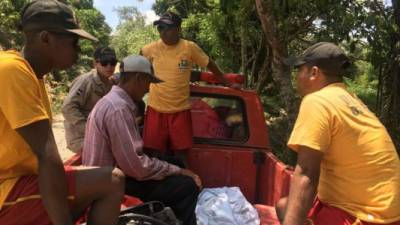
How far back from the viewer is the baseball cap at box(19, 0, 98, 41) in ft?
6.77

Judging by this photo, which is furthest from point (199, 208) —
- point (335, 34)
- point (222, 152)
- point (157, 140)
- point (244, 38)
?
point (244, 38)

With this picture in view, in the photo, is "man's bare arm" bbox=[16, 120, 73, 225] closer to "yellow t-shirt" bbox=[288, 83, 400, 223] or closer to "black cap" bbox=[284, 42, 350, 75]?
"yellow t-shirt" bbox=[288, 83, 400, 223]

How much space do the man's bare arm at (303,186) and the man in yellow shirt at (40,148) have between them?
802 mm

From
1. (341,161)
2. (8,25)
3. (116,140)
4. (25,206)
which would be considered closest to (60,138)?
(8,25)

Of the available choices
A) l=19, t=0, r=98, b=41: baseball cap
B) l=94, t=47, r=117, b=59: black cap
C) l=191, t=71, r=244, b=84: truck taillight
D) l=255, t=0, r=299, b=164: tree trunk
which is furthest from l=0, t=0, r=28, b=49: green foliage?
l=19, t=0, r=98, b=41: baseball cap

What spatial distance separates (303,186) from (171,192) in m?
1.03

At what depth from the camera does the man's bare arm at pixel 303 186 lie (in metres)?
2.23

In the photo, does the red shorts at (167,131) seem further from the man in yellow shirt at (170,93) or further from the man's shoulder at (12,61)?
the man's shoulder at (12,61)

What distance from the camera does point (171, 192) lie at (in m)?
3.04

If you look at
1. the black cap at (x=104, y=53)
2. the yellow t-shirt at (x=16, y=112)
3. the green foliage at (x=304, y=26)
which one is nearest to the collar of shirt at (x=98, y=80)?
the black cap at (x=104, y=53)

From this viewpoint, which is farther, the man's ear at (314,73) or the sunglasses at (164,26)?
the sunglasses at (164,26)

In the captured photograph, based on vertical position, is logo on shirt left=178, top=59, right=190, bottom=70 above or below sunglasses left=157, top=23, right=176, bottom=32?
below

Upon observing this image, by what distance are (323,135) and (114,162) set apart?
129 centimetres

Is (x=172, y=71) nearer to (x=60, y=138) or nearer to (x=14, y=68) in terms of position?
(x=14, y=68)
